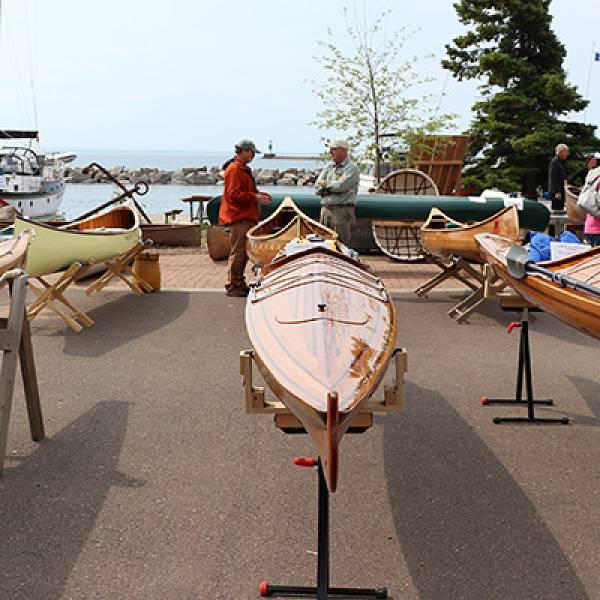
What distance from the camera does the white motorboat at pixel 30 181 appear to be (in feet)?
80.9

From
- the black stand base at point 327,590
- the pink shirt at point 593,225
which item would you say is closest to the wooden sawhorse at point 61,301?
the black stand base at point 327,590

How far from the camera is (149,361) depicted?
6.14m

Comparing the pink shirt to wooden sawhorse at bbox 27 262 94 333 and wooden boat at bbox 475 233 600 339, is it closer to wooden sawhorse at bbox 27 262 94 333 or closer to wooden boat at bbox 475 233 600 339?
wooden boat at bbox 475 233 600 339

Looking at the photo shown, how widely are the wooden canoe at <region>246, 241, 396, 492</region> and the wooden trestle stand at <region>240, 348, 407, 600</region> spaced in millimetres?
138

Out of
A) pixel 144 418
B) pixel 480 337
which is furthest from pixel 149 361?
pixel 480 337

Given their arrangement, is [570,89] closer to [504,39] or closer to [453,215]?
[504,39]

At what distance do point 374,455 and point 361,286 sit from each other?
1.03 m

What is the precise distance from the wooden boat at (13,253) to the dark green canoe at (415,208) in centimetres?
657

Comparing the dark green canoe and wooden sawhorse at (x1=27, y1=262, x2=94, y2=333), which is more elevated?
the dark green canoe

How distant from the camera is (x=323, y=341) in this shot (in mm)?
2930

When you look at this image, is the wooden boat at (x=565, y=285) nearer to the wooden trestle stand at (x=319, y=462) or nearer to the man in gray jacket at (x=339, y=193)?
the wooden trestle stand at (x=319, y=462)

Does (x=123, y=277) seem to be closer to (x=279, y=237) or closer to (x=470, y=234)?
(x=279, y=237)

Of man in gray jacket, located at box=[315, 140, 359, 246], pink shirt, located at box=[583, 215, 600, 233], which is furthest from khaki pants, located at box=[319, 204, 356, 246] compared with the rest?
pink shirt, located at box=[583, 215, 600, 233]

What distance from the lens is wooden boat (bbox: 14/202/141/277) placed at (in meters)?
6.72
